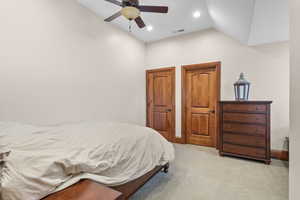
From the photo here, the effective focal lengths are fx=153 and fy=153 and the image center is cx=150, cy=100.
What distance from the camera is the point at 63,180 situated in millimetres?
1089

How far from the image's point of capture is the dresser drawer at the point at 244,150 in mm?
2715

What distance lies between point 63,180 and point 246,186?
223 cm

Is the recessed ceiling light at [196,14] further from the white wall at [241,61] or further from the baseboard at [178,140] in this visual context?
the baseboard at [178,140]

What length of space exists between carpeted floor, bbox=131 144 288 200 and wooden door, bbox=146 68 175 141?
138 cm

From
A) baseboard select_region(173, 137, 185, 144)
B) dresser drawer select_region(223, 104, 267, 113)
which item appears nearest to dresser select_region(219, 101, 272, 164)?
dresser drawer select_region(223, 104, 267, 113)

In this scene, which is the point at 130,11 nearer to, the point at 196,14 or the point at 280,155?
the point at 196,14

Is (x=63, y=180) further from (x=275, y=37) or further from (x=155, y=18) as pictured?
(x=275, y=37)

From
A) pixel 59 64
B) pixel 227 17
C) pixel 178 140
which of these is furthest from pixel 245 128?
pixel 59 64

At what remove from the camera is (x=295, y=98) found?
121 centimetres

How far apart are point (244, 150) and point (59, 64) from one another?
362 cm

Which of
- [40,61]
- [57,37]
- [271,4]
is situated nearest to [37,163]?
[40,61]

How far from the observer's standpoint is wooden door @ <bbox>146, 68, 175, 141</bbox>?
4.20 meters

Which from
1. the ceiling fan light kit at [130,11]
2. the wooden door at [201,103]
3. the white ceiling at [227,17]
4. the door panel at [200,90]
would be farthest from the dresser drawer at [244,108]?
the ceiling fan light kit at [130,11]

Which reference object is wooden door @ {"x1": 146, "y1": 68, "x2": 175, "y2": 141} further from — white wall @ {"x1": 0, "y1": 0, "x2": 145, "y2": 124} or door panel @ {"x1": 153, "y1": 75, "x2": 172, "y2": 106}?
white wall @ {"x1": 0, "y1": 0, "x2": 145, "y2": 124}
